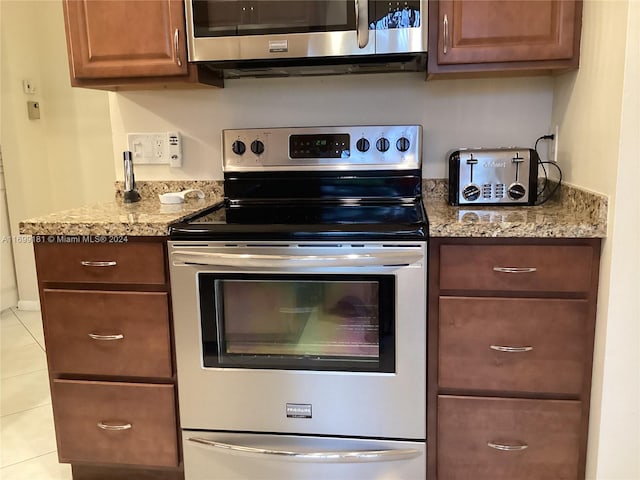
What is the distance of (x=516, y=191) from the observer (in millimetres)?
1739

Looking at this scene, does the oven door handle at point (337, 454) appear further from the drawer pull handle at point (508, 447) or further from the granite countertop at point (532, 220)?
the granite countertop at point (532, 220)

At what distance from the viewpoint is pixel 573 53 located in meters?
1.58

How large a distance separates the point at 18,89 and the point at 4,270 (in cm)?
111

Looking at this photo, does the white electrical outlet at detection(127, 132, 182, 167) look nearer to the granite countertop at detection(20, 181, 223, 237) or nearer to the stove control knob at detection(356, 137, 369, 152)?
the granite countertop at detection(20, 181, 223, 237)

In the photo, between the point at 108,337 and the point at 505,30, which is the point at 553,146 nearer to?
the point at 505,30

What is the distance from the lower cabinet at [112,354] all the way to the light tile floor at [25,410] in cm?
27

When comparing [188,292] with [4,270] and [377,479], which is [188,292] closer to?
[377,479]

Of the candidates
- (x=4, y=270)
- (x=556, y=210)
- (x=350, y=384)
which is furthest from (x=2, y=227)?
(x=556, y=210)

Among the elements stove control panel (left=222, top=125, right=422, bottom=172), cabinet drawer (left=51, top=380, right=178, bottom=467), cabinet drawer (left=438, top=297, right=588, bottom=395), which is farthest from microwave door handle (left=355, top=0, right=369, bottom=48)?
cabinet drawer (left=51, top=380, right=178, bottom=467)

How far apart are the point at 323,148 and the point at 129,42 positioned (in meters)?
0.73

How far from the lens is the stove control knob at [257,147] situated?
196cm

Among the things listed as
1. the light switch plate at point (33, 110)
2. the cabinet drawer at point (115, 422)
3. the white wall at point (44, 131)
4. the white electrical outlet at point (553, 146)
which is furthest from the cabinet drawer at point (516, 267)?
the light switch plate at point (33, 110)

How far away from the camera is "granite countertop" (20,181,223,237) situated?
1540 millimetres

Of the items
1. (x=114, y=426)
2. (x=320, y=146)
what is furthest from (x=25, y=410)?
(x=320, y=146)
